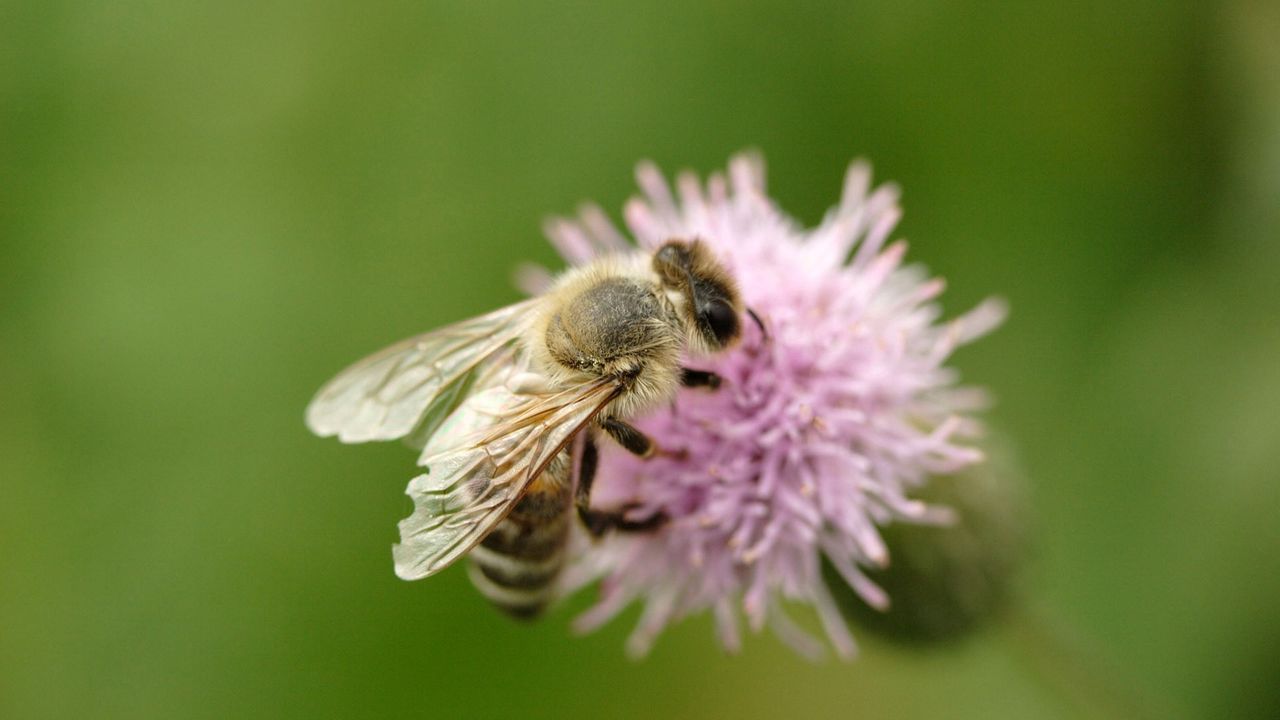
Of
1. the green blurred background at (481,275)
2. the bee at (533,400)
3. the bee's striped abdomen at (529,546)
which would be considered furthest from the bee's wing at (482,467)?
the green blurred background at (481,275)

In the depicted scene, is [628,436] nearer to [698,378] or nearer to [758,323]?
[698,378]

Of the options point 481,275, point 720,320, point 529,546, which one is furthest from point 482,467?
point 481,275

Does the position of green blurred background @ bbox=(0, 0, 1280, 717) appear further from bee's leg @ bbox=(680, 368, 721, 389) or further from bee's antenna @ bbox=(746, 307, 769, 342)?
bee's leg @ bbox=(680, 368, 721, 389)

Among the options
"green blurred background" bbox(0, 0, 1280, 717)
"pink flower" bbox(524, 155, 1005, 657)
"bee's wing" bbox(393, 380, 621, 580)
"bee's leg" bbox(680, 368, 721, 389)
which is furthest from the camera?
"green blurred background" bbox(0, 0, 1280, 717)

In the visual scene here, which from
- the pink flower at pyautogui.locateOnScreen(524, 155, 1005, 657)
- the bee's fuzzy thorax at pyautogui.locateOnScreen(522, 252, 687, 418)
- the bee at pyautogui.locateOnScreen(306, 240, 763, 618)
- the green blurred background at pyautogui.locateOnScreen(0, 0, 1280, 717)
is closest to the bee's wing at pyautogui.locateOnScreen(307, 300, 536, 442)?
the bee at pyautogui.locateOnScreen(306, 240, 763, 618)

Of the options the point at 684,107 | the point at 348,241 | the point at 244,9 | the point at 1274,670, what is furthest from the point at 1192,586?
the point at 244,9

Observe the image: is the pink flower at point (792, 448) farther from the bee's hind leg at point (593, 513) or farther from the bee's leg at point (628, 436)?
the bee's leg at point (628, 436)

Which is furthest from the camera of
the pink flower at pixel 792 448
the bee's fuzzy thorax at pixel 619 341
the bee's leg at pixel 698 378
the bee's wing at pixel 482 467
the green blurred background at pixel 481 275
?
the green blurred background at pixel 481 275
